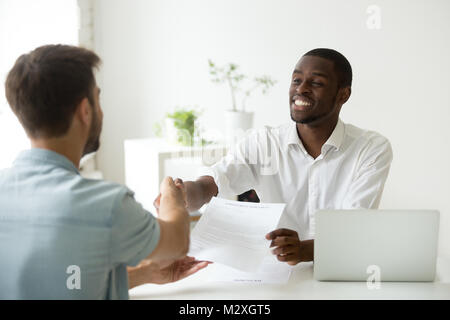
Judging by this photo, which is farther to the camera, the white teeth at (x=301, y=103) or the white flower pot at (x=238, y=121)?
the white flower pot at (x=238, y=121)

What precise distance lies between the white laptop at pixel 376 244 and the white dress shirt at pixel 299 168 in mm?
500

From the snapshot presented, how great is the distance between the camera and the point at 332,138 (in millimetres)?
1683

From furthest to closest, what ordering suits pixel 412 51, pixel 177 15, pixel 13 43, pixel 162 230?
pixel 177 15 → pixel 412 51 → pixel 13 43 → pixel 162 230

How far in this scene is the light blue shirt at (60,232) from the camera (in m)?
0.76

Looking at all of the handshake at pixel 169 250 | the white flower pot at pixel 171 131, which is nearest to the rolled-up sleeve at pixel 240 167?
the handshake at pixel 169 250

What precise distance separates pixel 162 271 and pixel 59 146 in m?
0.43

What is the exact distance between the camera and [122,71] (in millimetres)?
3816

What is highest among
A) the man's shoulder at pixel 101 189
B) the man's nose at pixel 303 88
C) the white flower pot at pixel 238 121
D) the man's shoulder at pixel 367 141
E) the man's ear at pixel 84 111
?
the man's nose at pixel 303 88

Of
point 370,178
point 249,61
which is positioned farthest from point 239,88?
point 370,178

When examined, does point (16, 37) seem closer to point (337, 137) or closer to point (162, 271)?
point (337, 137)

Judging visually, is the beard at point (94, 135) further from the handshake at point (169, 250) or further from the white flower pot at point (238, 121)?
the white flower pot at point (238, 121)

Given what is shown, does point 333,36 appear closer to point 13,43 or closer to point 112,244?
point 13,43

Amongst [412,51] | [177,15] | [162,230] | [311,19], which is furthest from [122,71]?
[162,230]
